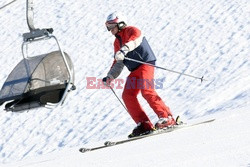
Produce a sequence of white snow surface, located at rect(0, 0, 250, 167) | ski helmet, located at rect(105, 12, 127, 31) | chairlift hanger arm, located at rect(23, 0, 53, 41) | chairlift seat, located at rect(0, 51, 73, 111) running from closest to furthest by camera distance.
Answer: white snow surface, located at rect(0, 0, 250, 167) → chairlift hanger arm, located at rect(23, 0, 53, 41) → chairlift seat, located at rect(0, 51, 73, 111) → ski helmet, located at rect(105, 12, 127, 31)

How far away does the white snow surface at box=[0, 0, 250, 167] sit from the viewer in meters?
5.38

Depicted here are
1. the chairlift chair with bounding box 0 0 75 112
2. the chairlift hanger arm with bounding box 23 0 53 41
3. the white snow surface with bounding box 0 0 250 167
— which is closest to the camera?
the white snow surface with bounding box 0 0 250 167

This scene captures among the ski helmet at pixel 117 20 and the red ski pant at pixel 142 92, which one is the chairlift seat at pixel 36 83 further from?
the red ski pant at pixel 142 92

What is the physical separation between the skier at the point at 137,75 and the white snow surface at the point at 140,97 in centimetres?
38

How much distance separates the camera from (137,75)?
6430 millimetres

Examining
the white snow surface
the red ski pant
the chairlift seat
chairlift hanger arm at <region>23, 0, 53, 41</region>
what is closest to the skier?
the red ski pant

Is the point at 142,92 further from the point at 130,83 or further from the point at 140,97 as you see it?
the point at 140,97

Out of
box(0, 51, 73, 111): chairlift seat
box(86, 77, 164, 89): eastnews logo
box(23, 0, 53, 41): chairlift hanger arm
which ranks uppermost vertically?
box(23, 0, 53, 41): chairlift hanger arm

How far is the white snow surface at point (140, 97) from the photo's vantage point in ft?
17.6

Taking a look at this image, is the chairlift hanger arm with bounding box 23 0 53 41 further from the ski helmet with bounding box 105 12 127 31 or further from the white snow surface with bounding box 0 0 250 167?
the white snow surface with bounding box 0 0 250 167

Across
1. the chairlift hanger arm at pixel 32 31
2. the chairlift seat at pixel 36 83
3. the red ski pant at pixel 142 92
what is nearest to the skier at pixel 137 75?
the red ski pant at pixel 142 92

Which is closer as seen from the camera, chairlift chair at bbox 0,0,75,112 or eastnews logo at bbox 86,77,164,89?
chairlift chair at bbox 0,0,75,112

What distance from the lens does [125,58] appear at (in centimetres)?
629

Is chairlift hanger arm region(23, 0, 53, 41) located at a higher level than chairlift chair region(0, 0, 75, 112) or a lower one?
higher
